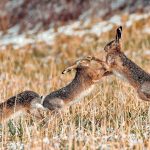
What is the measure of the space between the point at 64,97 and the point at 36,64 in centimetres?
956

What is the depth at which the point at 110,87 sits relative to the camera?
1076 cm

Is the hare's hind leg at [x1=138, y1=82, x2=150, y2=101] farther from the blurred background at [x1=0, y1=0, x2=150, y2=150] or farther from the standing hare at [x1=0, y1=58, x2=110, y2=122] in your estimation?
the standing hare at [x1=0, y1=58, x2=110, y2=122]

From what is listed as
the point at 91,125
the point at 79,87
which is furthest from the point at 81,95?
the point at 91,125

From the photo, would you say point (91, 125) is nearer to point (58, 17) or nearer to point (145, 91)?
point (145, 91)

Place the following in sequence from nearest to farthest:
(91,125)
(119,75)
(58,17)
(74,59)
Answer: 1. (91,125)
2. (119,75)
3. (74,59)
4. (58,17)

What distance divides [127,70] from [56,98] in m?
0.98

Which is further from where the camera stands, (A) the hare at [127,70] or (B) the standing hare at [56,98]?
(B) the standing hare at [56,98]

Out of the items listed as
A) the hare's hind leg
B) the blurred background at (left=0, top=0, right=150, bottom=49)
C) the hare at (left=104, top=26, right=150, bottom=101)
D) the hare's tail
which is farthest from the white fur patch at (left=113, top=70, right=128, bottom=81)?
the blurred background at (left=0, top=0, right=150, bottom=49)

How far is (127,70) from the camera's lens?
311 inches

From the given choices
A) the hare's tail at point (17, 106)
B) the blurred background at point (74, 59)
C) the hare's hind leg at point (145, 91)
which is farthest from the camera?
the hare's tail at point (17, 106)

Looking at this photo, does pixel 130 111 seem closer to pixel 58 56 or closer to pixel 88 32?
pixel 58 56

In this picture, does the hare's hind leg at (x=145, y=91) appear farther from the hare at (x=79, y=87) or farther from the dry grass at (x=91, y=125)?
the hare at (x=79, y=87)

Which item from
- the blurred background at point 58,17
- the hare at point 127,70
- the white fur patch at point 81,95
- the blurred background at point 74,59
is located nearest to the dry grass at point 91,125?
the blurred background at point 74,59

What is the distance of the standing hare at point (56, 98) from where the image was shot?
7.83m
